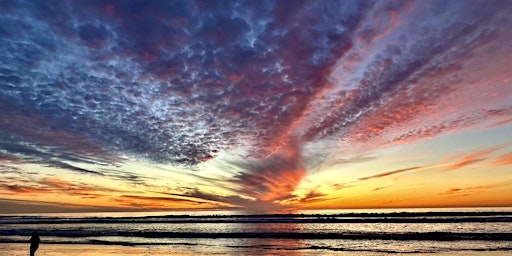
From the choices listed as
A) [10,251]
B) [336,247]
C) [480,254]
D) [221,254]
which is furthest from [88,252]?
[480,254]

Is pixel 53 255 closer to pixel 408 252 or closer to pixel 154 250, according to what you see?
pixel 154 250

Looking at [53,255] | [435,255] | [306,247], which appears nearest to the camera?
[435,255]

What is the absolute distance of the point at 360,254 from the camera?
2756cm

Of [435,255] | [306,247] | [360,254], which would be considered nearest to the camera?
[435,255]

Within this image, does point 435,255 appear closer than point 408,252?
Yes

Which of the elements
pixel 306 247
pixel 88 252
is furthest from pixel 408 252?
pixel 88 252

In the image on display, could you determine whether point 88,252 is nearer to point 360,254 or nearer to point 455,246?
point 360,254

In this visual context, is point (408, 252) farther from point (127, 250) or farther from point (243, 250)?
point (127, 250)

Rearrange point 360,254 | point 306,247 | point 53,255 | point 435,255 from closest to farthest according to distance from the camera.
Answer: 1. point 435,255
2. point 360,254
3. point 53,255
4. point 306,247

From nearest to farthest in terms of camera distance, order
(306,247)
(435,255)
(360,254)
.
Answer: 1. (435,255)
2. (360,254)
3. (306,247)

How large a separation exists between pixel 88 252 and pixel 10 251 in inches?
325

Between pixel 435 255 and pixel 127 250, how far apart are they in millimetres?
25439

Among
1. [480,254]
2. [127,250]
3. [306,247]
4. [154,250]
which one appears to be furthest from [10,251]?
[480,254]

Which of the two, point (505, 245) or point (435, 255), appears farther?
point (505, 245)
